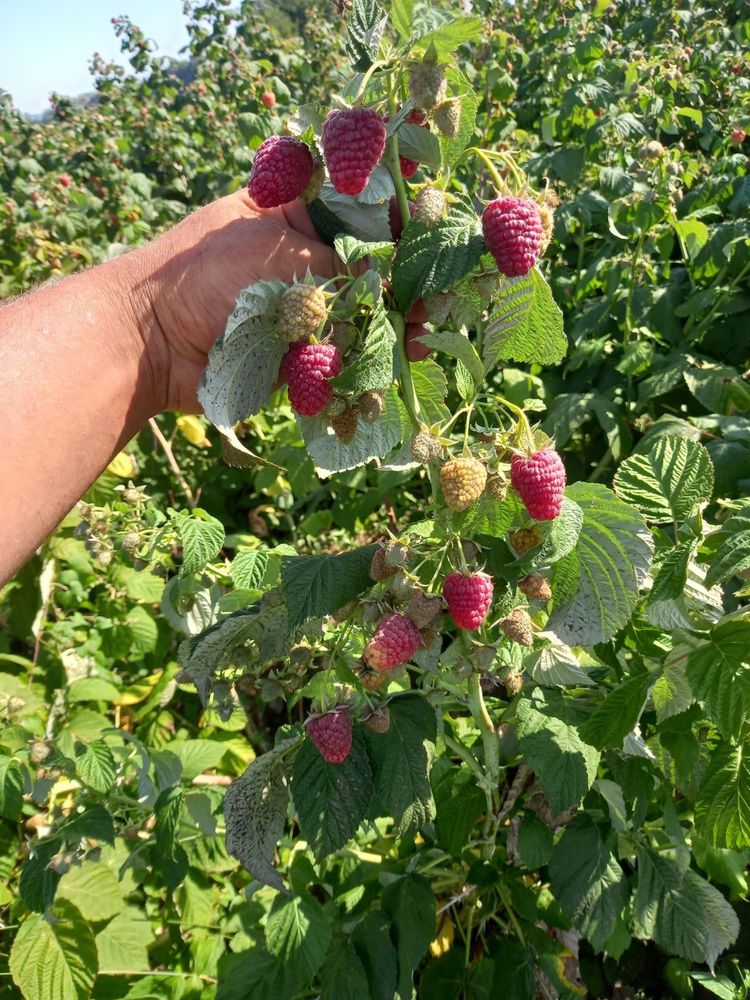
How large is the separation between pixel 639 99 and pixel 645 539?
3338 millimetres

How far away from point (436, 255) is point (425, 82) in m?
0.18

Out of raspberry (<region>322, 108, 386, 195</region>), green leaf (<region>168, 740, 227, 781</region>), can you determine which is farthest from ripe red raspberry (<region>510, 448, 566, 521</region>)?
green leaf (<region>168, 740, 227, 781</region>)

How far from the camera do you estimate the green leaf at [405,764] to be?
3.83 ft

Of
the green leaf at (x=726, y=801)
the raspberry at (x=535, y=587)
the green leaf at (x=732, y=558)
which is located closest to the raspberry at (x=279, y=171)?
the raspberry at (x=535, y=587)

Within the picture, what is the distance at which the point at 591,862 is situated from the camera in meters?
1.41

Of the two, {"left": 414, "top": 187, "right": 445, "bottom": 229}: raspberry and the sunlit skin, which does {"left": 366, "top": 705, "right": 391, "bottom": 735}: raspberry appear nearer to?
the sunlit skin

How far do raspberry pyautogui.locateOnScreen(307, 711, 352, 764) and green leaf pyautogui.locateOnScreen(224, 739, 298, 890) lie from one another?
0.16 metres

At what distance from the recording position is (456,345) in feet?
2.96

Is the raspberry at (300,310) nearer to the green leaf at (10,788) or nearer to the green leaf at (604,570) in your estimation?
the green leaf at (604,570)

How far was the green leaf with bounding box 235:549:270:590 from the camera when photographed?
151cm

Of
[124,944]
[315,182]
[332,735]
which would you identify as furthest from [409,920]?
[315,182]

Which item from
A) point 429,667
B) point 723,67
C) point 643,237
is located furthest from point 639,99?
point 429,667

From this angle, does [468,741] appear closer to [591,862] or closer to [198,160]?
[591,862]

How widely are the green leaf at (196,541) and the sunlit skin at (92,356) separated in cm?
26
